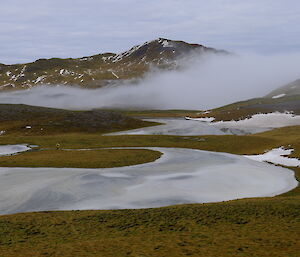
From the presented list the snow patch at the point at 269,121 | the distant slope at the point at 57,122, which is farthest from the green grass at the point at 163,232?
the snow patch at the point at 269,121

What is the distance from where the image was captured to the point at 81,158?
72938 mm

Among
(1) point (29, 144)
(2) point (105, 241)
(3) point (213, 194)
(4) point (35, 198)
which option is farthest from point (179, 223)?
(1) point (29, 144)

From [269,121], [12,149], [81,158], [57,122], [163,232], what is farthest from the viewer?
[269,121]

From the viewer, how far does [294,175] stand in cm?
5809

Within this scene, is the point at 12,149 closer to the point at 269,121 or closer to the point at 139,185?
the point at 139,185

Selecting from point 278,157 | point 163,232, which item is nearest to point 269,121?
point 278,157

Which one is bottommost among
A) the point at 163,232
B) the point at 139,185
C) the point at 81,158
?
the point at 139,185

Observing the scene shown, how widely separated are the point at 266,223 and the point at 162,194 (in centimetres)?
1796

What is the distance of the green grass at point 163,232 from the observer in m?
24.1

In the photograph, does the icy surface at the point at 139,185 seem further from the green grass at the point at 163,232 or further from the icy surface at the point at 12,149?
the icy surface at the point at 12,149

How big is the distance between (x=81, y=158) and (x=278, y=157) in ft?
133

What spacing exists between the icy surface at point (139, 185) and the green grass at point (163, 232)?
22.4 feet

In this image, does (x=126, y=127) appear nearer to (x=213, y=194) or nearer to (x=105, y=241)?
(x=213, y=194)

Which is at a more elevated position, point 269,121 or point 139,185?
point 269,121
